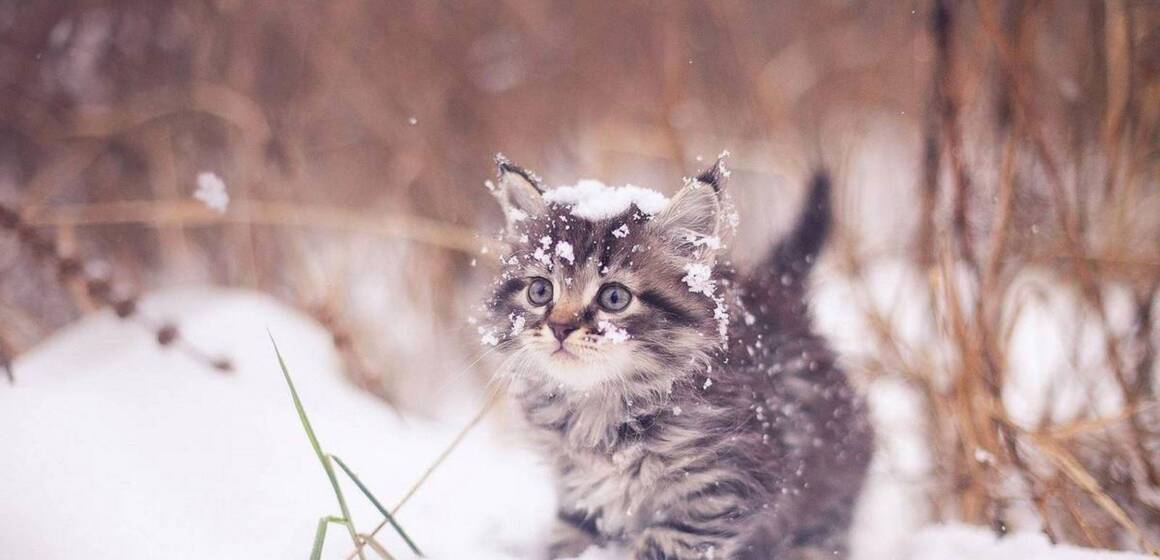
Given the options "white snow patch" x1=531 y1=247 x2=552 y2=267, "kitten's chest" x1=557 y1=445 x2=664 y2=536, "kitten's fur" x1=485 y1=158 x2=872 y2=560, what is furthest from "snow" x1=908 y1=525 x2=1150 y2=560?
"white snow patch" x1=531 y1=247 x2=552 y2=267

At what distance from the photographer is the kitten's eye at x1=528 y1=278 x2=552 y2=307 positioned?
1522mm

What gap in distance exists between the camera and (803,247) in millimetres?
2062

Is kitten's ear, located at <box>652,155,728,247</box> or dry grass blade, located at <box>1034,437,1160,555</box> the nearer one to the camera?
kitten's ear, located at <box>652,155,728,247</box>

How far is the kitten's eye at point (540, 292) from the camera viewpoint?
152 cm

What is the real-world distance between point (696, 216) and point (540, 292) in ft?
1.19

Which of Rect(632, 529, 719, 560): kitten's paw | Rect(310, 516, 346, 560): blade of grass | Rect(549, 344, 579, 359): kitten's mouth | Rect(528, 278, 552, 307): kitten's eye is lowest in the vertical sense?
Rect(632, 529, 719, 560): kitten's paw

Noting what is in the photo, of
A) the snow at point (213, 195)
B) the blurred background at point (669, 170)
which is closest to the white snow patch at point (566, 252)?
the blurred background at point (669, 170)

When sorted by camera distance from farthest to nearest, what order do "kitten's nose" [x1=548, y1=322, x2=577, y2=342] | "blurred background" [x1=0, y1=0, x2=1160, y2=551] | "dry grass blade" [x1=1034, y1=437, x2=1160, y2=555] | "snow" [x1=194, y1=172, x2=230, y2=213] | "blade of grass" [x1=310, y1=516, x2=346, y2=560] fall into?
"snow" [x1=194, y1=172, x2=230, y2=213] → "blurred background" [x1=0, y1=0, x2=1160, y2=551] → "dry grass blade" [x1=1034, y1=437, x2=1160, y2=555] → "kitten's nose" [x1=548, y1=322, x2=577, y2=342] → "blade of grass" [x1=310, y1=516, x2=346, y2=560]

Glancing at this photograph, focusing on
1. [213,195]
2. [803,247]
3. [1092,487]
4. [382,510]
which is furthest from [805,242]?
[213,195]

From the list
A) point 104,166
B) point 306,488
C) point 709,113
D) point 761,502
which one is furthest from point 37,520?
point 709,113

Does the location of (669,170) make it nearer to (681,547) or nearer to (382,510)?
(681,547)

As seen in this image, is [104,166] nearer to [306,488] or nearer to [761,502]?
[306,488]

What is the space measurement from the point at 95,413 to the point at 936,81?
2254 mm

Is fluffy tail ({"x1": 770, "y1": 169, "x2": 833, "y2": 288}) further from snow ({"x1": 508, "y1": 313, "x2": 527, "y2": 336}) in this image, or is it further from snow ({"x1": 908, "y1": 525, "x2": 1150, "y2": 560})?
snow ({"x1": 508, "y1": 313, "x2": 527, "y2": 336})
